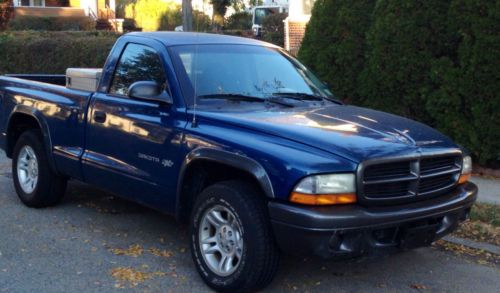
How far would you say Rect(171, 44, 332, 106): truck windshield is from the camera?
203 inches

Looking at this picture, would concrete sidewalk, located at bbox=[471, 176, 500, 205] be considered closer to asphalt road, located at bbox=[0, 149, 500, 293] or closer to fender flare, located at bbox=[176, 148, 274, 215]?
asphalt road, located at bbox=[0, 149, 500, 293]

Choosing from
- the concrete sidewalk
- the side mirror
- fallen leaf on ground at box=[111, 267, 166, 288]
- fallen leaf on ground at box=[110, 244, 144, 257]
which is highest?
the side mirror

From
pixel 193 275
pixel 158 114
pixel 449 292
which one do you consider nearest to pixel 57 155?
pixel 158 114

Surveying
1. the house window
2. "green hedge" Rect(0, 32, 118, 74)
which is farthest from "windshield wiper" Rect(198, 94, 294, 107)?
the house window

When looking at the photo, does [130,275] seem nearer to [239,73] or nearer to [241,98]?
[241,98]

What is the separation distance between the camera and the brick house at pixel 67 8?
3750cm

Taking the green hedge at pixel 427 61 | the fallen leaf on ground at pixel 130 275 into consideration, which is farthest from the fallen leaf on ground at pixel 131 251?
the green hedge at pixel 427 61

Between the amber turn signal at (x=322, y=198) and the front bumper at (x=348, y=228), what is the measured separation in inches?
1.4

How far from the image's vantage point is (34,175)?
6.73 metres

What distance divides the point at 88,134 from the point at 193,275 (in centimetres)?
176

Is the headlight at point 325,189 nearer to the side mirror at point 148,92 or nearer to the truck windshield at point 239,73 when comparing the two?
the truck windshield at point 239,73

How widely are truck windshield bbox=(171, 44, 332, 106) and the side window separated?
224 millimetres

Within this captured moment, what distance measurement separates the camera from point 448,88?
8.27 metres

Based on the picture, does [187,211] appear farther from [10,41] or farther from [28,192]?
[10,41]
